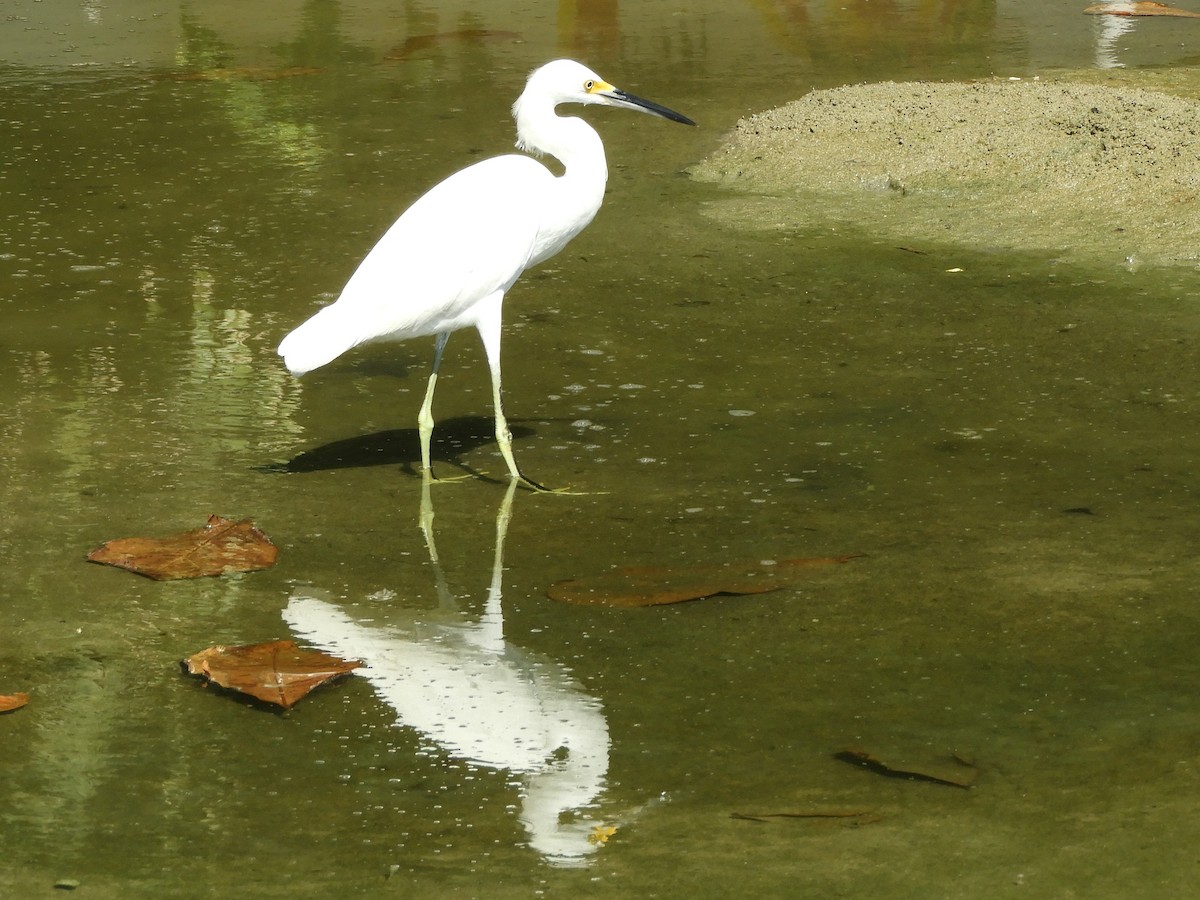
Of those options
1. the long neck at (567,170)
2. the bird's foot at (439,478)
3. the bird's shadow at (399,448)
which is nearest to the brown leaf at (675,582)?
the bird's foot at (439,478)

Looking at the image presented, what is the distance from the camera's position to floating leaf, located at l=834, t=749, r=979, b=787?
2875mm

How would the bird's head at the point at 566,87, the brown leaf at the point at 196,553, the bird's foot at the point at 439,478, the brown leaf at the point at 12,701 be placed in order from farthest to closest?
1. the bird's head at the point at 566,87
2. the bird's foot at the point at 439,478
3. the brown leaf at the point at 196,553
4. the brown leaf at the point at 12,701

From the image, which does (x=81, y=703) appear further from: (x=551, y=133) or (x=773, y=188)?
(x=773, y=188)

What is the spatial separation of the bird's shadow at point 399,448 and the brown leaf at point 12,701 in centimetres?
134

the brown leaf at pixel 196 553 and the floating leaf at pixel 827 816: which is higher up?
the brown leaf at pixel 196 553

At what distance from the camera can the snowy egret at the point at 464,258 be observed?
4.54 m

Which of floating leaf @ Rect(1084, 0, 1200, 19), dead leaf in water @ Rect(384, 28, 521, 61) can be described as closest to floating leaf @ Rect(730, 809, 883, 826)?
dead leaf in water @ Rect(384, 28, 521, 61)

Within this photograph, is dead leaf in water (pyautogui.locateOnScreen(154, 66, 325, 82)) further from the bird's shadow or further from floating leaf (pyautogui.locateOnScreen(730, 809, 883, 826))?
floating leaf (pyautogui.locateOnScreen(730, 809, 883, 826))

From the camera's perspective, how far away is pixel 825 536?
156 inches

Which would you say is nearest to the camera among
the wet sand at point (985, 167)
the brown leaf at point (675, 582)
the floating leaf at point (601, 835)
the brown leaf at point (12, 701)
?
the floating leaf at point (601, 835)

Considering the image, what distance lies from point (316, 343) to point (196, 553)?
815 mm

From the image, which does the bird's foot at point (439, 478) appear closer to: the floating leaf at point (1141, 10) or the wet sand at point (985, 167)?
the wet sand at point (985, 167)

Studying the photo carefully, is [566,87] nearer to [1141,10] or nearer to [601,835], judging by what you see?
[601,835]

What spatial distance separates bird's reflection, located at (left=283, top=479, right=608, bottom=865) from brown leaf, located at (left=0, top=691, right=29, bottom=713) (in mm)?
581
